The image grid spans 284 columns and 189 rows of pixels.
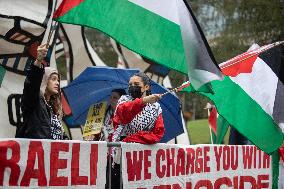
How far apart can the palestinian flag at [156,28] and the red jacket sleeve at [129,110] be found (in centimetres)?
50

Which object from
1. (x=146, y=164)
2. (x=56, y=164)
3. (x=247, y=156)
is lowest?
(x=247, y=156)

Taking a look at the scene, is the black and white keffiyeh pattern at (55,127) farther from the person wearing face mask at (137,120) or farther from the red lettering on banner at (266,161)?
the red lettering on banner at (266,161)

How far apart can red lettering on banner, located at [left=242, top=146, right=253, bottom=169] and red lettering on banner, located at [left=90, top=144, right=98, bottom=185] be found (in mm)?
2523

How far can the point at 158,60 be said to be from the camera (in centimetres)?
561

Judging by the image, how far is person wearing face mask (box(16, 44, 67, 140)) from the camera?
4.73 m

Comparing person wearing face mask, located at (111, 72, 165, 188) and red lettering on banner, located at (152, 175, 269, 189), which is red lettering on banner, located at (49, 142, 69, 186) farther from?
red lettering on banner, located at (152, 175, 269, 189)

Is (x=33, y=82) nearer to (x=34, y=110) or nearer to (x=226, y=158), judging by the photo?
(x=34, y=110)

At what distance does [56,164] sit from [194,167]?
6.38ft

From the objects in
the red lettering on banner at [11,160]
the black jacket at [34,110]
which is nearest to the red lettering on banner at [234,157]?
the black jacket at [34,110]

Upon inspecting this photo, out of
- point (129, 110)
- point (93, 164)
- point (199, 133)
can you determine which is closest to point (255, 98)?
point (129, 110)

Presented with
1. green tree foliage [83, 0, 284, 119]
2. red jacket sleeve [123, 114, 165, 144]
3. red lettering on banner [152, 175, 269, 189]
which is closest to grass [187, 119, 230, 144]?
green tree foliage [83, 0, 284, 119]

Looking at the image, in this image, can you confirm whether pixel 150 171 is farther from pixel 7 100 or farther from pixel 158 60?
pixel 7 100

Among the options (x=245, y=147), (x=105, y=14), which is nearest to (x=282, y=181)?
(x=245, y=147)

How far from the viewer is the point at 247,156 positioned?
23.2 ft
